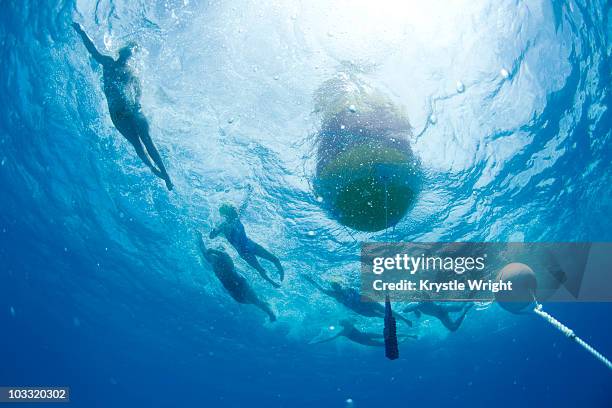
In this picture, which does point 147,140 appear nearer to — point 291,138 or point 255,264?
point 291,138

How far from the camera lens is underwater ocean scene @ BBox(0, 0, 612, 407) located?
7.39 m

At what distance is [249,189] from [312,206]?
231 cm

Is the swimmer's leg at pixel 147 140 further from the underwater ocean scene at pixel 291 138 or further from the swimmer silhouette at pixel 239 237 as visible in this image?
the swimmer silhouette at pixel 239 237

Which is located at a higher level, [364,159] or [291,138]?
[291,138]

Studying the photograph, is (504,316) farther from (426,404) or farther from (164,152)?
(426,404)

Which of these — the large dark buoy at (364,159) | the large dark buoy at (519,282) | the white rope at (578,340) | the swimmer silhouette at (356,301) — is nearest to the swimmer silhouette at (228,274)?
the swimmer silhouette at (356,301)

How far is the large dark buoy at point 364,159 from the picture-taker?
22.2 ft

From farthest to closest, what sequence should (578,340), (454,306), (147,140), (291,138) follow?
1. (454,306)
2. (291,138)
3. (147,140)
4. (578,340)

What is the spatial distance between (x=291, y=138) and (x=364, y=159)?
334 centimetres

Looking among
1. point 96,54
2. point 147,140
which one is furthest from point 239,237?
point 96,54

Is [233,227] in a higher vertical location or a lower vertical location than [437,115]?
lower

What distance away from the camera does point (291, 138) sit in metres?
9.62

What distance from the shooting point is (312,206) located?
482 inches

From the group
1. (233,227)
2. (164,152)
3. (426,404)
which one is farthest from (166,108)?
(426,404)
